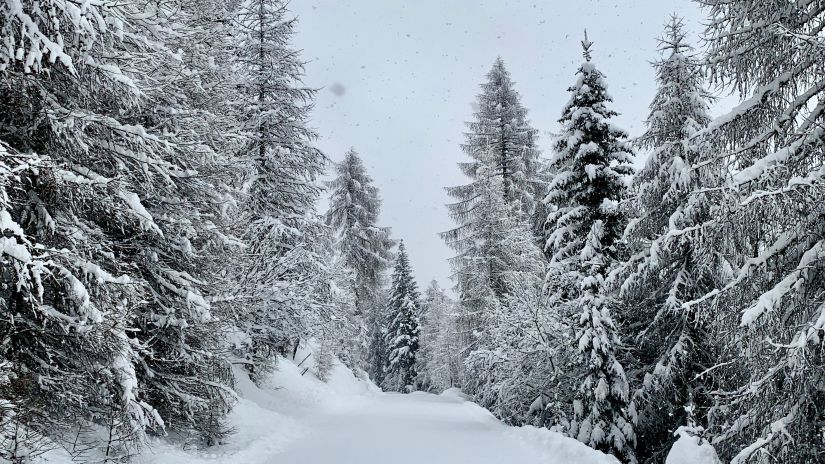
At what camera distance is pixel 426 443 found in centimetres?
1073

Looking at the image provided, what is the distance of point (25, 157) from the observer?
4.93 m

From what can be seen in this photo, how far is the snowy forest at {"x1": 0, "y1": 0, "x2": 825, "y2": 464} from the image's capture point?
18.0 ft

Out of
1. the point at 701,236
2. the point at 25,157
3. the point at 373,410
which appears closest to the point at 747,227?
the point at 701,236

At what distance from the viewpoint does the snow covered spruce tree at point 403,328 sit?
138 ft

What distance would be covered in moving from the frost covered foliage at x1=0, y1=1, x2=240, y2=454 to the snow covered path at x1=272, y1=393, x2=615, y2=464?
2439 mm

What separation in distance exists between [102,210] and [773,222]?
8105 mm

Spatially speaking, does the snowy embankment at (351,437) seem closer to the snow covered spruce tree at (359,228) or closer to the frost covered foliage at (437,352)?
the snow covered spruce tree at (359,228)

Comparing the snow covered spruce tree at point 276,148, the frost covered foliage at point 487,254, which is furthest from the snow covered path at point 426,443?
the frost covered foliage at point 487,254

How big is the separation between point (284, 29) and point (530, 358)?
13148mm

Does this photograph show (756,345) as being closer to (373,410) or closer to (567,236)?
(567,236)

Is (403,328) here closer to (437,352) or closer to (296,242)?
(437,352)

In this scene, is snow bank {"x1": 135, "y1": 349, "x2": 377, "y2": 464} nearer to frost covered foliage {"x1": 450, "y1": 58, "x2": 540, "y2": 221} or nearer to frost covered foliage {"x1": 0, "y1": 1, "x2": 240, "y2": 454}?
frost covered foliage {"x1": 0, "y1": 1, "x2": 240, "y2": 454}

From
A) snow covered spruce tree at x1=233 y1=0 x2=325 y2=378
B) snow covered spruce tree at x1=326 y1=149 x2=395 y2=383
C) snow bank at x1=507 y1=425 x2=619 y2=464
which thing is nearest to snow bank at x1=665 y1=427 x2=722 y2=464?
snow bank at x1=507 y1=425 x2=619 y2=464

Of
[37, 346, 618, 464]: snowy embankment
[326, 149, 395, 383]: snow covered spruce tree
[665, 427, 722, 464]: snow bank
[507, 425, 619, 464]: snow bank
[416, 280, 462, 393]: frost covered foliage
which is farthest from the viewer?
[416, 280, 462, 393]: frost covered foliage
